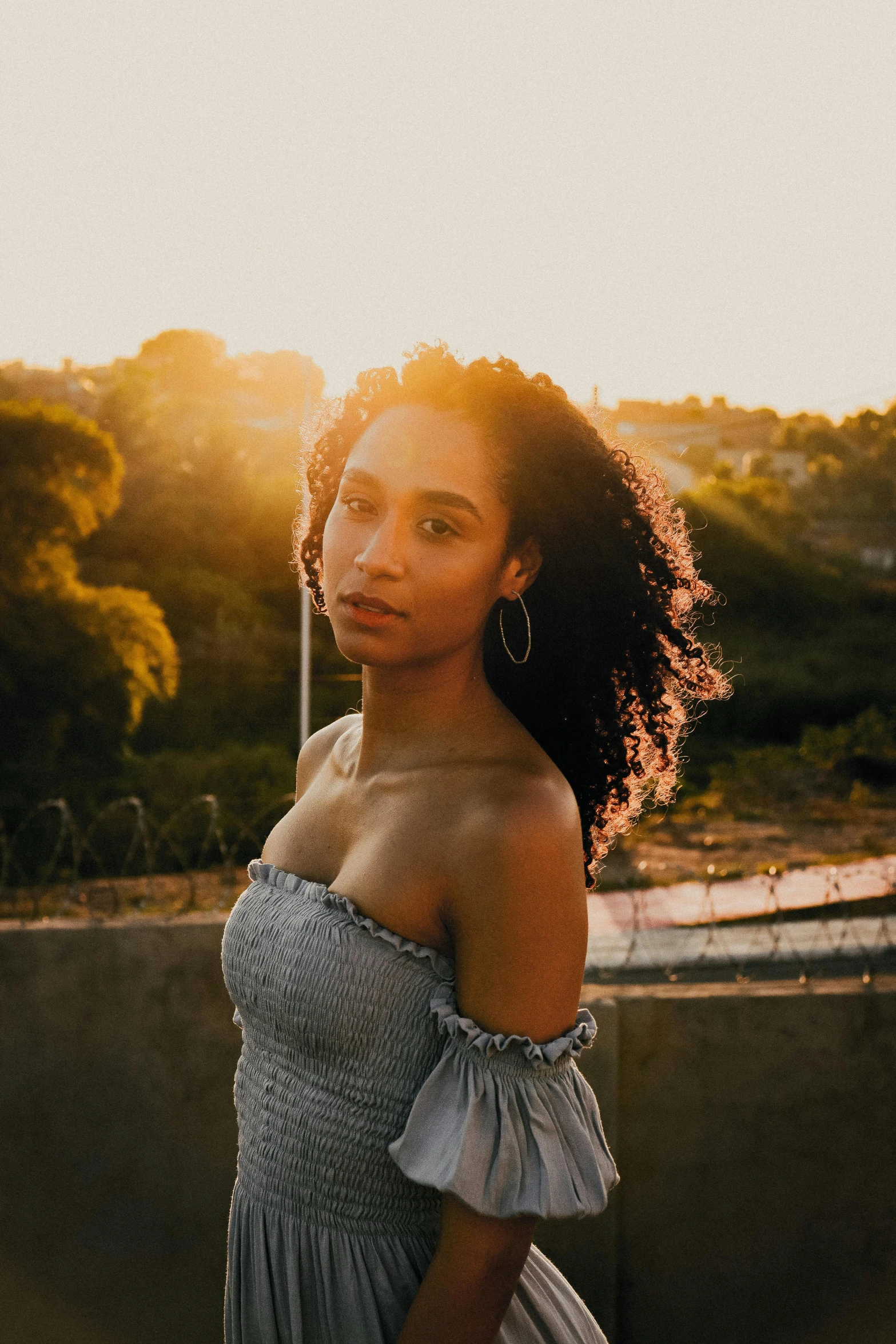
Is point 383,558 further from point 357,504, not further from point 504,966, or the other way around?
point 504,966

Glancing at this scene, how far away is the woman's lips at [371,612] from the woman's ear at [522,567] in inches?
6.4

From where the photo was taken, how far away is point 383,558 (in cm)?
153

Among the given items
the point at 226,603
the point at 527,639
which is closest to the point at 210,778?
the point at 226,603

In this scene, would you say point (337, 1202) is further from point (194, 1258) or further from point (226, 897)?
point (226, 897)

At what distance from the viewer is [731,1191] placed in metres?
3.10

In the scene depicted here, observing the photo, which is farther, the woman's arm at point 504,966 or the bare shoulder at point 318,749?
the bare shoulder at point 318,749

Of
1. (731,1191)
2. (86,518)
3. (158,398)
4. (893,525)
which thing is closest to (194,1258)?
(731,1191)

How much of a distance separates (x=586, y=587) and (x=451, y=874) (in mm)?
453

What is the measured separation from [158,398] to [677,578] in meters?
41.4

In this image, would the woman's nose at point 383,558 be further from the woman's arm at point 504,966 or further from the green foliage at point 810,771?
the green foliage at point 810,771

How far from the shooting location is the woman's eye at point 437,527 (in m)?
1.56

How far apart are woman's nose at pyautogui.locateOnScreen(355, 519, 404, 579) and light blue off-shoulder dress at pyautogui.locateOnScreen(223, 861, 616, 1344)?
38cm

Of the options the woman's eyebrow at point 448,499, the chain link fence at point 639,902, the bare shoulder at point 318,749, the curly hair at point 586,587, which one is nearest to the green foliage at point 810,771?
the chain link fence at point 639,902

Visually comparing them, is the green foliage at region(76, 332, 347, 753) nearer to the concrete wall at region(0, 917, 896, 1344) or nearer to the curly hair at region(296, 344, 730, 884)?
the concrete wall at region(0, 917, 896, 1344)
